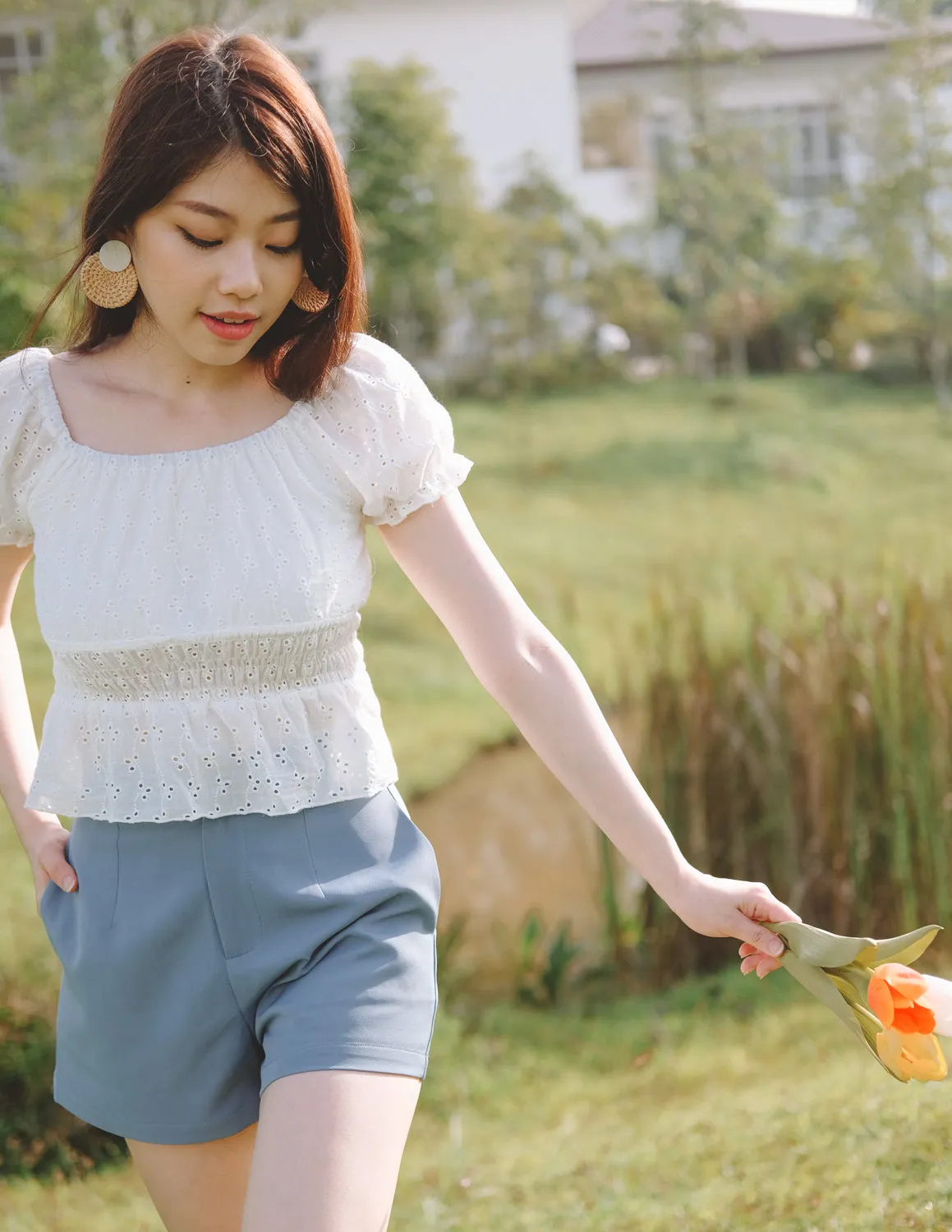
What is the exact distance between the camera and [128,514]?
54.7 inches

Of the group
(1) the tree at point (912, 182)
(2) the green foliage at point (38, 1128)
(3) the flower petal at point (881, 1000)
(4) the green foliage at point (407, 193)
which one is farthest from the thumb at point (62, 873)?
(1) the tree at point (912, 182)

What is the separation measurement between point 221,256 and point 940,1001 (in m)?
0.92

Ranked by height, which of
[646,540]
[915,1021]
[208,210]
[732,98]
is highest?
[208,210]

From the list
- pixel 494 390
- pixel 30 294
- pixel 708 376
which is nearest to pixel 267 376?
pixel 30 294

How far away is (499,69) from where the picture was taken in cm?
1014

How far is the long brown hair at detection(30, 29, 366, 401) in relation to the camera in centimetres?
132

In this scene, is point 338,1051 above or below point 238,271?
below

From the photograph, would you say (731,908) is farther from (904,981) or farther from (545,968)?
(545,968)

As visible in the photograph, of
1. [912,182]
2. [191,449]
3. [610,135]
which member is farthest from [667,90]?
[191,449]

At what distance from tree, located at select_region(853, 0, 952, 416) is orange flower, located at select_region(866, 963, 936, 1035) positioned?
27.4 feet

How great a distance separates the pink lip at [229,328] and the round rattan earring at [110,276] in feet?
0.43

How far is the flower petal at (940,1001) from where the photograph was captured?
124cm

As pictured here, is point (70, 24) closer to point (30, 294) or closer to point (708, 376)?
point (30, 294)

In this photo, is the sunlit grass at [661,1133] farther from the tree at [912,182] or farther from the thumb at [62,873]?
the tree at [912,182]
